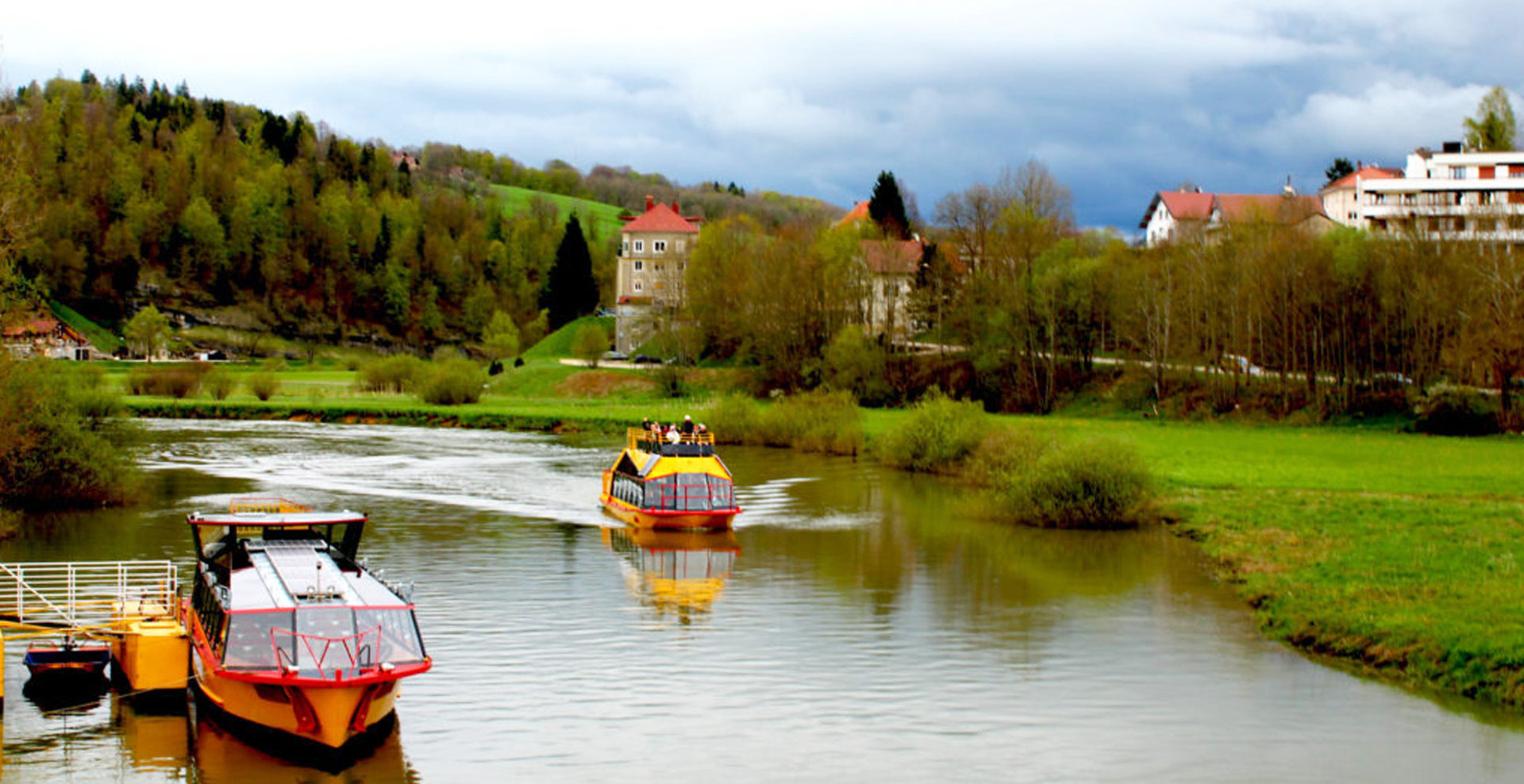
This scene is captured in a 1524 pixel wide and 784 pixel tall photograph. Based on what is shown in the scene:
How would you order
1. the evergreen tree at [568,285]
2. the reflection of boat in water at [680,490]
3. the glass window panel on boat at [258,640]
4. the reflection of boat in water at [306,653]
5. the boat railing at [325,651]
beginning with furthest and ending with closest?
the evergreen tree at [568,285]
the reflection of boat in water at [680,490]
the glass window panel on boat at [258,640]
the boat railing at [325,651]
the reflection of boat in water at [306,653]

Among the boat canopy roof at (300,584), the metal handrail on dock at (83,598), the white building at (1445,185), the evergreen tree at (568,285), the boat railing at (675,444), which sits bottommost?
the metal handrail on dock at (83,598)

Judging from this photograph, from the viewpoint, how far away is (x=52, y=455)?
49.1 m

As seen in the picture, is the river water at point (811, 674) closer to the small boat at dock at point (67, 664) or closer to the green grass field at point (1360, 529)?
the small boat at dock at point (67, 664)

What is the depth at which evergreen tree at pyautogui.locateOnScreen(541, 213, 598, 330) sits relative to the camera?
160000 millimetres

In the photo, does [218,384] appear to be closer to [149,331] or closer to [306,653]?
[149,331]

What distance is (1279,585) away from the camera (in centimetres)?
3462

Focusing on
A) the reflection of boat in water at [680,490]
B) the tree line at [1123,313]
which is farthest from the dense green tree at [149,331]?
the reflection of boat in water at [680,490]

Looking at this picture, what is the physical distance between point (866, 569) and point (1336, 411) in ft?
159

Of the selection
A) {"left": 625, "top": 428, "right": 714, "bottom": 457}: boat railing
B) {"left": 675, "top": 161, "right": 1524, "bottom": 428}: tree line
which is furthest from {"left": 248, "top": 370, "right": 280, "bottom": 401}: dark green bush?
{"left": 625, "top": 428, "right": 714, "bottom": 457}: boat railing

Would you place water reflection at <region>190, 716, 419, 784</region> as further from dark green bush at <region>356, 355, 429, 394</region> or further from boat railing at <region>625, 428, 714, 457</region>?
dark green bush at <region>356, 355, 429, 394</region>

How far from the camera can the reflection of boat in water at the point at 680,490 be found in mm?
47438

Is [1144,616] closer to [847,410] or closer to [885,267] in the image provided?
[847,410]

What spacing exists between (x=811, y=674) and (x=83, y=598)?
1715 centimetres

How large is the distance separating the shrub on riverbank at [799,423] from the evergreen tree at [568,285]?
76.4 metres
